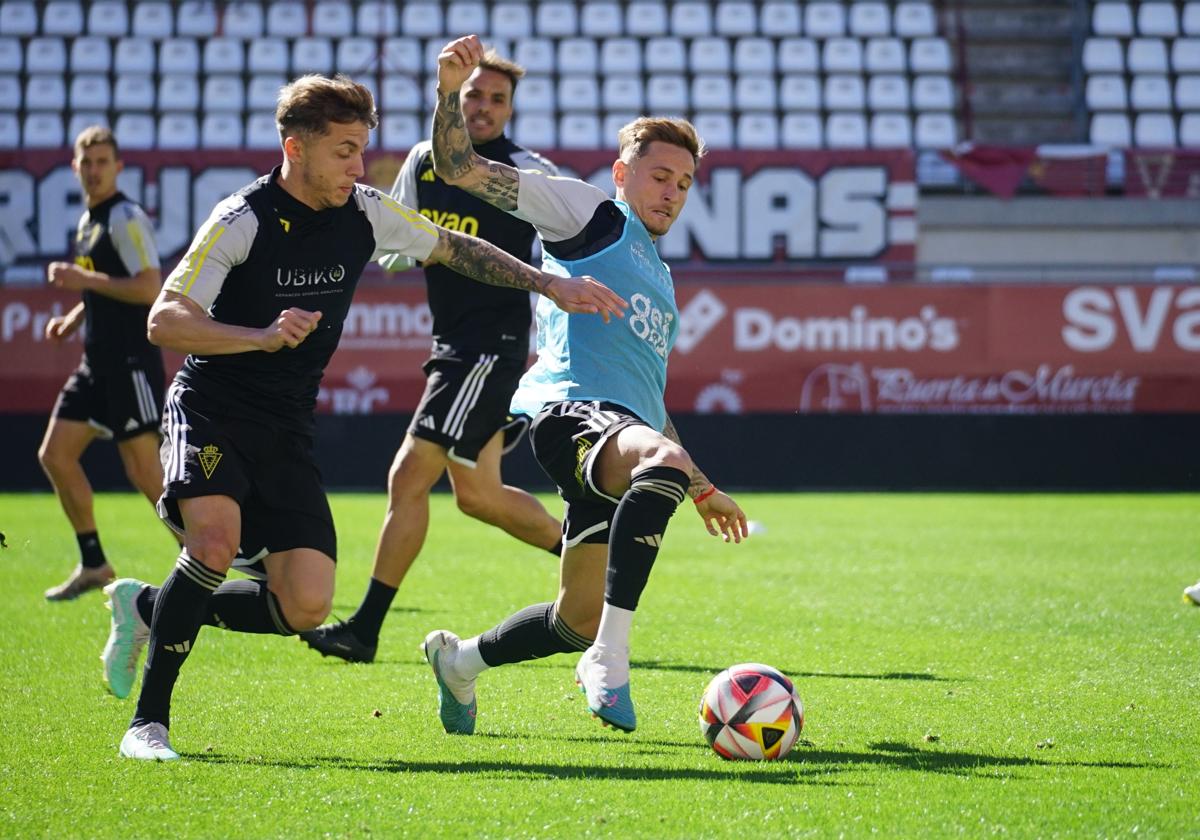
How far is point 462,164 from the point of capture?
5.07m

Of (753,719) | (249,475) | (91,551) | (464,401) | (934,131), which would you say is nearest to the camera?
(753,719)

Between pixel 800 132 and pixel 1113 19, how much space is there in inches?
242

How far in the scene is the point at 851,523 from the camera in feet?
44.8

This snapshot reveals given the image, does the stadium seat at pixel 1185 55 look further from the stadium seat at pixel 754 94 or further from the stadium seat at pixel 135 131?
the stadium seat at pixel 135 131

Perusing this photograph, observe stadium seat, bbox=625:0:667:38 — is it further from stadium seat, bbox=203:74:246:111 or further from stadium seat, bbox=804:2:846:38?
stadium seat, bbox=203:74:246:111

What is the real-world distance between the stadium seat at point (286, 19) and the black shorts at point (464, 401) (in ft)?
57.9

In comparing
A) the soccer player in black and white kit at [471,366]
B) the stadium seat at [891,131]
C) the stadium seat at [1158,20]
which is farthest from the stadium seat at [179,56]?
the soccer player in black and white kit at [471,366]

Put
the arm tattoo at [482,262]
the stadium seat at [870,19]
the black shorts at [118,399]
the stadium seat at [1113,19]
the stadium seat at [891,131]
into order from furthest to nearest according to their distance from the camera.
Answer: the stadium seat at [1113,19]
the stadium seat at [870,19]
the stadium seat at [891,131]
the black shorts at [118,399]
the arm tattoo at [482,262]

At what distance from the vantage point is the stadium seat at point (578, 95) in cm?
2228

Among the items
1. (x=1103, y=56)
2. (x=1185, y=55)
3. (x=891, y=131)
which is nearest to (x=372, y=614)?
(x=891, y=131)

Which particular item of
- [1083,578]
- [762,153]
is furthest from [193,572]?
[762,153]

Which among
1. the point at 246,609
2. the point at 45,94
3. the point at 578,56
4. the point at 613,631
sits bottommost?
the point at 246,609

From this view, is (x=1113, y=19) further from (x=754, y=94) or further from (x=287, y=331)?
(x=287, y=331)

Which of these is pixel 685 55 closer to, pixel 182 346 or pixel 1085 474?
pixel 1085 474
